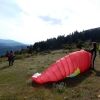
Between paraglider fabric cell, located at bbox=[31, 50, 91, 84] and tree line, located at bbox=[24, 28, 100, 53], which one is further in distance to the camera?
tree line, located at bbox=[24, 28, 100, 53]

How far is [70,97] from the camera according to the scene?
11367 millimetres

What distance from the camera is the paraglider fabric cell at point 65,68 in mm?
14000

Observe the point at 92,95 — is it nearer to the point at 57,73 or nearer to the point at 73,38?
the point at 57,73

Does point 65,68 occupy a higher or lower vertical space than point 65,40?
lower

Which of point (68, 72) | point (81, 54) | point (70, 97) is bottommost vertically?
point (70, 97)

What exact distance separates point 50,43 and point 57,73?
15183 cm

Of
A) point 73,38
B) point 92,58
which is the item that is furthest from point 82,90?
point 73,38

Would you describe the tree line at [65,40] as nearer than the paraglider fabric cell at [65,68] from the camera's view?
No

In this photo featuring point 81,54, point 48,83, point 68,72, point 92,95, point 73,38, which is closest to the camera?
point 92,95

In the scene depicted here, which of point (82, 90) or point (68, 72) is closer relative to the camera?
point (82, 90)

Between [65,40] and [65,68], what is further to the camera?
[65,40]

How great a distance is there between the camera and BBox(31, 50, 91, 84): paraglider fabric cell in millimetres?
14000

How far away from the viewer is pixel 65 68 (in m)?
14.7

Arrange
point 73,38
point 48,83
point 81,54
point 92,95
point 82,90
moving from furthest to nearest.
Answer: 1. point 73,38
2. point 81,54
3. point 48,83
4. point 82,90
5. point 92,95
